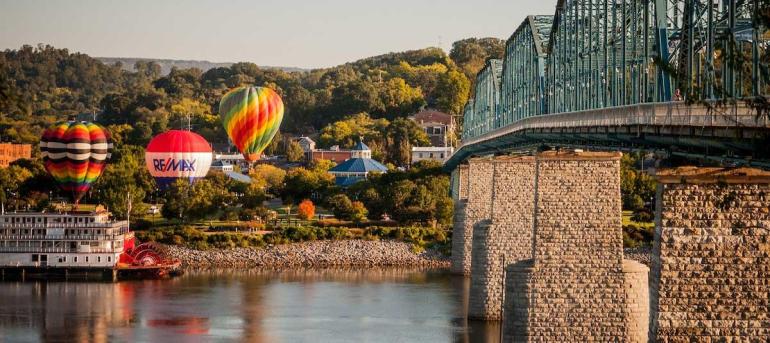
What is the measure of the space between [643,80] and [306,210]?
51.0 metres

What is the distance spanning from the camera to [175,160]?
275 feet

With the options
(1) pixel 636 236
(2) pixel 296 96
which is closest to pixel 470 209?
(1) pixel 636 236

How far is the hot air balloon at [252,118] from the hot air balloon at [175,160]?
2797mm

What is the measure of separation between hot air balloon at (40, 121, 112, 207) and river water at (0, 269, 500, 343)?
12.4m

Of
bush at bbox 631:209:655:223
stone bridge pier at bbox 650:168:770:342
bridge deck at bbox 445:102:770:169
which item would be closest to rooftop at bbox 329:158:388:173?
bush at bbox 631:209:655:223

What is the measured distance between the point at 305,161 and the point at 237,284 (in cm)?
5307

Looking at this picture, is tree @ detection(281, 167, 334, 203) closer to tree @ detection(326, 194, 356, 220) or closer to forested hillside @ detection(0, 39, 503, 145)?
tree @ detection(326, 194, 356, 220)

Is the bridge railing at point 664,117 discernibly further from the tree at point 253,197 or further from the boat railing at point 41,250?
the tree at point 253,197

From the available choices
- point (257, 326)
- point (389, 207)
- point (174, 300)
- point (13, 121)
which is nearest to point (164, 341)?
point (257, 326)

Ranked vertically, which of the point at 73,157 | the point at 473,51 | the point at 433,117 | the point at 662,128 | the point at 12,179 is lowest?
the point at 662,128

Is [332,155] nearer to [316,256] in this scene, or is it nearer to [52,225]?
[316,256]

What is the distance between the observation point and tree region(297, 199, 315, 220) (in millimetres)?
79562

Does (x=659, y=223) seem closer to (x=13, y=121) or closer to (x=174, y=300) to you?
(x=174, y=300)

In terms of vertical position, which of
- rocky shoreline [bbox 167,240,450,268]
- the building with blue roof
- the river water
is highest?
the building with blue roof
